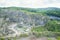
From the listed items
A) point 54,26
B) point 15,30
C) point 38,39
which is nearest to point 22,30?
point 15,30

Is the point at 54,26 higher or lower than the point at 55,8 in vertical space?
lower
